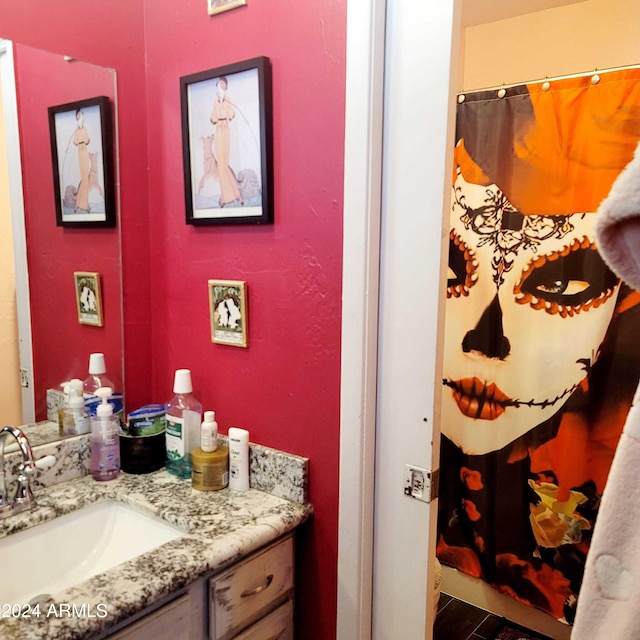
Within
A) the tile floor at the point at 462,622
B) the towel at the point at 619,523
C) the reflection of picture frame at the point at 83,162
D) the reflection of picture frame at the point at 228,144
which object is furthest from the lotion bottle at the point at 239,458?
the tile floor at the point at 462,622

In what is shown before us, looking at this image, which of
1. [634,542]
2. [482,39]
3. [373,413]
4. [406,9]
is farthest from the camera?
[482,39]

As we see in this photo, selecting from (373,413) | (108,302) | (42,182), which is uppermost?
(42,182)

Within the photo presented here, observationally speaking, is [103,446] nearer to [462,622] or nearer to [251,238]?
[251,238]

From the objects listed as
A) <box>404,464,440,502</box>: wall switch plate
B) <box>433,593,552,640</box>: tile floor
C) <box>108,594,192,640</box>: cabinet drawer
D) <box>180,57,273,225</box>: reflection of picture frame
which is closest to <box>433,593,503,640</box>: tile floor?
<box>433,593,552,640</box>: tile floor

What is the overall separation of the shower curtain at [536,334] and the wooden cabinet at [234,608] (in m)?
1.05

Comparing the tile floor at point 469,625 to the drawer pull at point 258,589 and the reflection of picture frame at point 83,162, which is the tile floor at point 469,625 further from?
the reflection of picture frame at point 83,162

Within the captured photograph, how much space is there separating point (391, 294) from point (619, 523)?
616 millimetres

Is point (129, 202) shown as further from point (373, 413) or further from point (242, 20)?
point (373, 413)

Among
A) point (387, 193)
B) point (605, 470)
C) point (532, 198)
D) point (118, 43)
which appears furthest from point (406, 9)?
point (605, 470)

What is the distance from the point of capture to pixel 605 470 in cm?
175

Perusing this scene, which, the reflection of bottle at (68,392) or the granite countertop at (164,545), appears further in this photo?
the reflection of bottle at (68,392)

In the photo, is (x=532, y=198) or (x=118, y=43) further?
(x=532, y=198)

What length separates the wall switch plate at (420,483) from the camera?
1.03m

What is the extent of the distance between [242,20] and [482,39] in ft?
4.31
